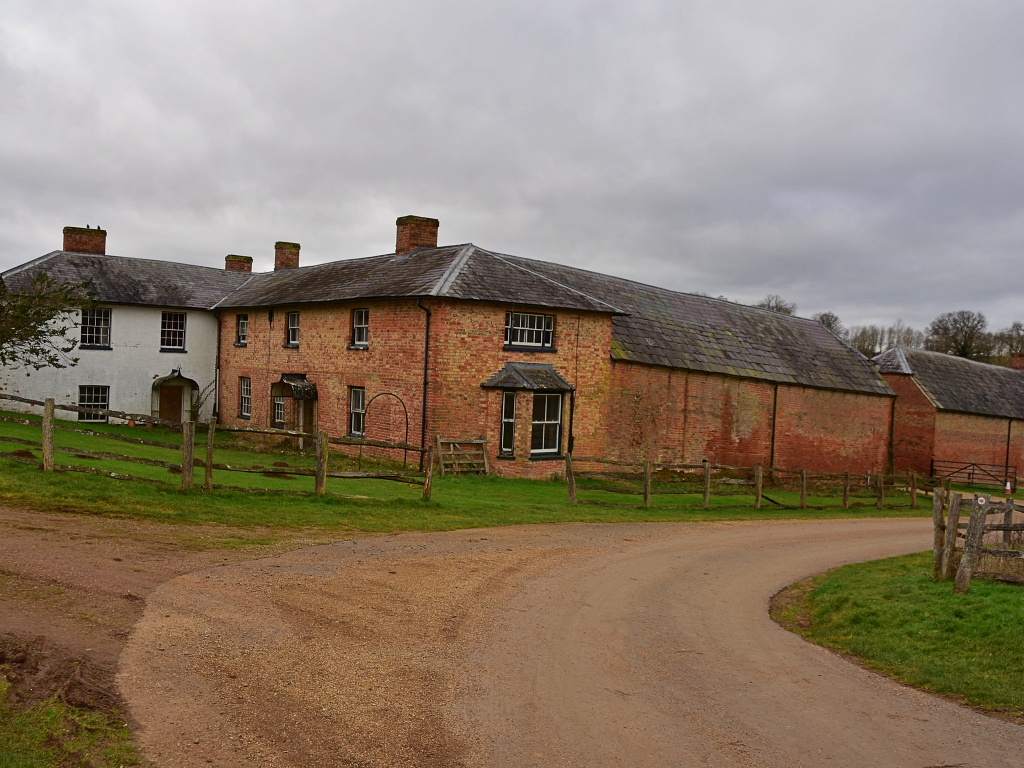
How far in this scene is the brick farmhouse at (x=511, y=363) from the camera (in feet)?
Result: 80.8

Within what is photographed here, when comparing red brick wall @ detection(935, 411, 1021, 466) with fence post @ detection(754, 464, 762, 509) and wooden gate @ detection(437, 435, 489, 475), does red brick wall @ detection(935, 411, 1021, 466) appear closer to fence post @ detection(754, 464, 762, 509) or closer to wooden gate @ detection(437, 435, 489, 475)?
fence post @ detection(754, 464, 762, 509)

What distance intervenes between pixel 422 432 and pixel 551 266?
10.6 meters

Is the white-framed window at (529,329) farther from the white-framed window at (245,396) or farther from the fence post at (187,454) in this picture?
the white-framed window at (245,396)

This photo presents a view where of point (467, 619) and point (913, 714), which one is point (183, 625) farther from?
point (913, 714)

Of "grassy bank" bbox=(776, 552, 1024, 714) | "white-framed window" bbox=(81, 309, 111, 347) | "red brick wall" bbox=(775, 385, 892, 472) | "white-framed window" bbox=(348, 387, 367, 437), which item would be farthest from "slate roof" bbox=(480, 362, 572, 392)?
"white-framed window" bbox=(81, 309, 111, 347)

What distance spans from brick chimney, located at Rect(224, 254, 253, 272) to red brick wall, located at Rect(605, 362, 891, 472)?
2192cm

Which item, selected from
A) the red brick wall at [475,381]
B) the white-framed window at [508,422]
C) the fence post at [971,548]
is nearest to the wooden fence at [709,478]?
the red brick wall at [475,381]

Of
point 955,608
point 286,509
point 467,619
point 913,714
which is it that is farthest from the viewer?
point 286,509

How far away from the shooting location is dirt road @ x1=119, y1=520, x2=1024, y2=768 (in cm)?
579

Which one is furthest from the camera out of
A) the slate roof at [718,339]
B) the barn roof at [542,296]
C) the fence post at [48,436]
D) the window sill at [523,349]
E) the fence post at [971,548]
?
the slate roof at [718,339]

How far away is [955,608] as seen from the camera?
9930 millimetres

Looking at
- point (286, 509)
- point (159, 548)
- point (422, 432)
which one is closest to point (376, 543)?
point (286, 509)

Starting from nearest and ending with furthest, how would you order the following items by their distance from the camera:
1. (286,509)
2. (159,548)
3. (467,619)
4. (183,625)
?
1. (183,625)
2. (467,619)
3. (159,548)
4. (286,509)

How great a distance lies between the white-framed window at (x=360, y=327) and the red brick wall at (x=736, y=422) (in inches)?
327
